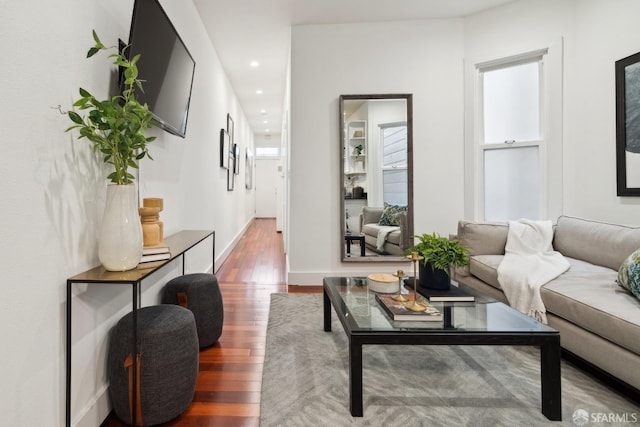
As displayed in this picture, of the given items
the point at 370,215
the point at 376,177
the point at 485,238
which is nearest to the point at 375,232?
the point at 370,215

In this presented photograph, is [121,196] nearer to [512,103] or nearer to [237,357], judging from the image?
[237,357]

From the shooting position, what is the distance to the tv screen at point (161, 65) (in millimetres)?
1461

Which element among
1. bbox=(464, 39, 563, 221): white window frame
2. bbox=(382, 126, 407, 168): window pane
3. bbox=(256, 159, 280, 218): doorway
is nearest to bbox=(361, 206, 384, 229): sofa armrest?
bbox=(382, 126, 407, 168): window pane

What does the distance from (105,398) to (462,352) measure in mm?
1848

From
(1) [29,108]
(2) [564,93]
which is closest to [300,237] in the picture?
(1) [29,108]

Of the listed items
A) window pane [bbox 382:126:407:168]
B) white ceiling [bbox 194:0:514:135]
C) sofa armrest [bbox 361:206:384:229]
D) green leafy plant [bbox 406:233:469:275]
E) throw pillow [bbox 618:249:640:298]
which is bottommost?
throw pillow [bbox 618:249:640:298]

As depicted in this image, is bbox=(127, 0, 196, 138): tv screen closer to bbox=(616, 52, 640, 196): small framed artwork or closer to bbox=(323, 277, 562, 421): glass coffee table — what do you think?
bbox=(323, 277, 562, 421): glass coffee table

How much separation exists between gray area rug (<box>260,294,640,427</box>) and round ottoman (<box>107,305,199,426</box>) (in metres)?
0.38

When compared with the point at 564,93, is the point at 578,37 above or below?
above

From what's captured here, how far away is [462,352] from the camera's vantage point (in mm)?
1771

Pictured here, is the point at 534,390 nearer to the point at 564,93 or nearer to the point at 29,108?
the point at 29,108

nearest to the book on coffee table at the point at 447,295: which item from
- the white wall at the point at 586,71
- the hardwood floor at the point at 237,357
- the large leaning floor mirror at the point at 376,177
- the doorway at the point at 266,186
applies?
the hardwood floor at the point at 237,357

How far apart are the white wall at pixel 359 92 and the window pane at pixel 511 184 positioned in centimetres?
28

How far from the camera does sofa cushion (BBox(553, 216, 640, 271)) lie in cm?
195
